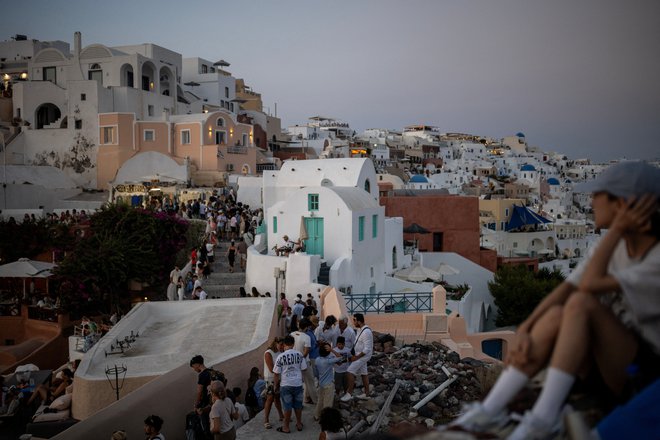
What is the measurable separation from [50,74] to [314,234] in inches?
1457

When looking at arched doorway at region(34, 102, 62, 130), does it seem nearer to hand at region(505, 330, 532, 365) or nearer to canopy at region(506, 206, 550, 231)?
canopy at region(506, 206, 550, 231)

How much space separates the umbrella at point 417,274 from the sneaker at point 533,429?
2287cm

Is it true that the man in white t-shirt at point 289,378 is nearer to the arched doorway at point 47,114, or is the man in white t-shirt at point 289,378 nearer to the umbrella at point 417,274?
the umbrella at point 417,274

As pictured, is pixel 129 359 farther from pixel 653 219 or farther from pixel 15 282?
pixel 15 282

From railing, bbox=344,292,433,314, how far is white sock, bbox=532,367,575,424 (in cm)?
1458

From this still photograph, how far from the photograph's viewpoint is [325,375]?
296 inches

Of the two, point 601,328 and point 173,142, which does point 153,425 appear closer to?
point 601,328

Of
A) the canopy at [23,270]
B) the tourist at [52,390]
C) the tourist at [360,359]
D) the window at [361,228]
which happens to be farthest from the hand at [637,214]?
the canopy at [23,270]

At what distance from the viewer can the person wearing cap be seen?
232cm

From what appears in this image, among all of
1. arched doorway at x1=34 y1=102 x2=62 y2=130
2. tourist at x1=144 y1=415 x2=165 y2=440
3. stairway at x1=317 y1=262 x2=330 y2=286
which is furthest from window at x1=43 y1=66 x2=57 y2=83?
tourist at x1=144 y1=415 x2=165 y2=440

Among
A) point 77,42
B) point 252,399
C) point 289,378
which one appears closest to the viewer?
point 289,378

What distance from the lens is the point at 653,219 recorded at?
2525 mm

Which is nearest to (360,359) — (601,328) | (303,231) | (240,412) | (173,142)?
(240,412)

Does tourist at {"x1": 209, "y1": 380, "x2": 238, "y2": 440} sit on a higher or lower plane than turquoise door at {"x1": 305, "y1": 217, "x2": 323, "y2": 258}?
lower
